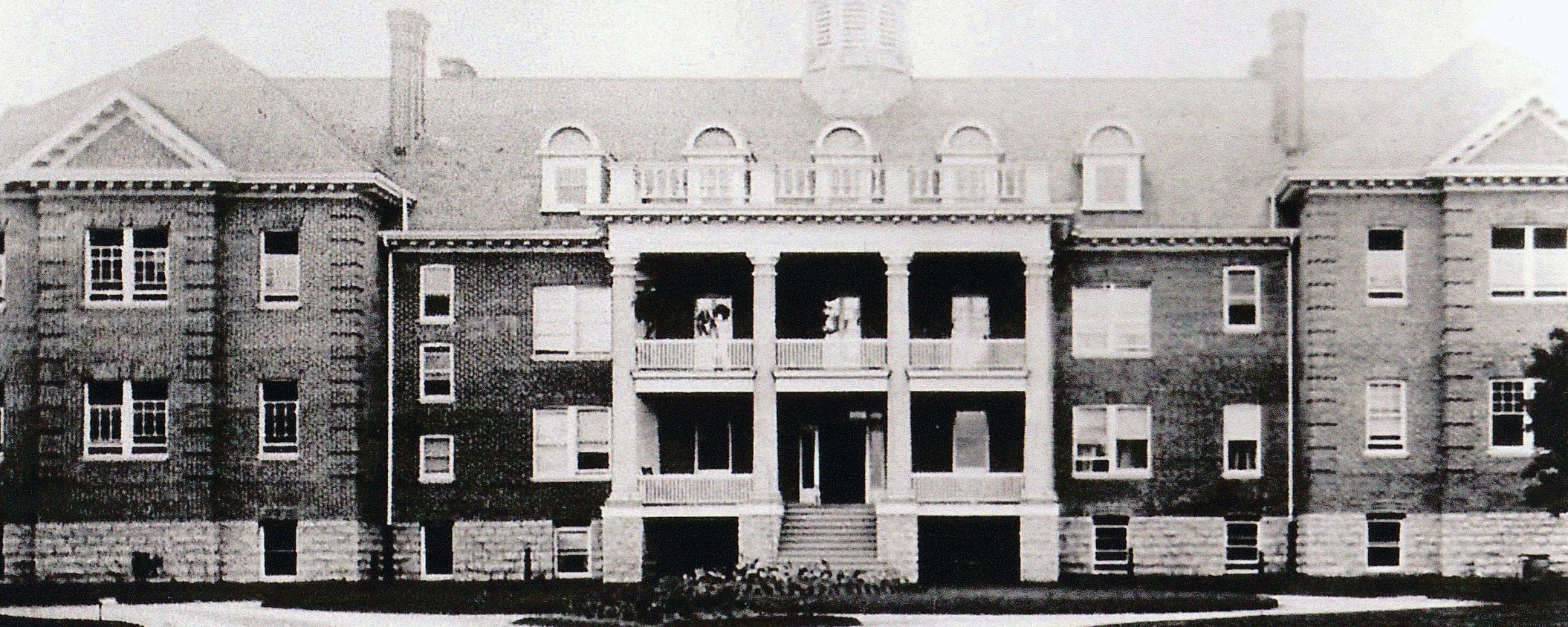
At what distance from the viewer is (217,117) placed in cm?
3462

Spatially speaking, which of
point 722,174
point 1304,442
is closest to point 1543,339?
point 1304,442

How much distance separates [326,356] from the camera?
114 feet

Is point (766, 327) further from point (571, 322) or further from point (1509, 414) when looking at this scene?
point (1509, 414)

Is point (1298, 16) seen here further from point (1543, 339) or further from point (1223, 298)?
point (1543, 339)

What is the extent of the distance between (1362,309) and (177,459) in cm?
2158

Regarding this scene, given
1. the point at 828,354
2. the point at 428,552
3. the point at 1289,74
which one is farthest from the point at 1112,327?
the point at 428,552

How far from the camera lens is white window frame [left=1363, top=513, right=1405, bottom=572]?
3494cm

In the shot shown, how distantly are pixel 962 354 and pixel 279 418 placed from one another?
12.6m

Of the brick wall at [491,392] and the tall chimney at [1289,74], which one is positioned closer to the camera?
the brick wall at [491,392]

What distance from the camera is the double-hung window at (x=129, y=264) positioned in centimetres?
3372

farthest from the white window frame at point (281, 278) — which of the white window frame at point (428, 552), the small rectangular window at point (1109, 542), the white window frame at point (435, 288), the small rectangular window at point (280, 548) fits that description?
the small rectangular window at point (1109, 542)

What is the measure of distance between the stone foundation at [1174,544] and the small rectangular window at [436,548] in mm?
11750

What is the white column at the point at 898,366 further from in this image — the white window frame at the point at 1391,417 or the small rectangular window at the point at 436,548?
the small rectangular window at the point at 436,548

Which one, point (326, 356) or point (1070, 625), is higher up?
point (326, 356)
